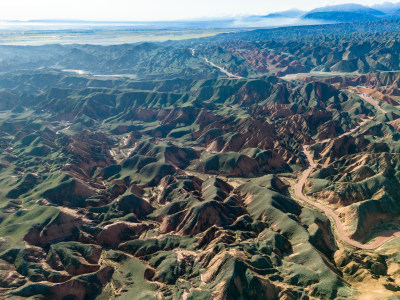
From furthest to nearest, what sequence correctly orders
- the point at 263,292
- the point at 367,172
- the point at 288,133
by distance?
the point at 288,133 → the point at 367,172 → the point at 263,292

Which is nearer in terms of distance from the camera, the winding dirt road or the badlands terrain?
the badlands terrain

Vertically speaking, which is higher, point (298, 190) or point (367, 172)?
point (367, 172)

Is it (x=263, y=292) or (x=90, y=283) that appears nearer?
(x=263, y=292)

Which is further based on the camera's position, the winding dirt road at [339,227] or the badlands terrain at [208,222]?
the winding dirt road at [339,227]

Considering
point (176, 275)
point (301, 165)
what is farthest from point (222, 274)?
point (301, 165)

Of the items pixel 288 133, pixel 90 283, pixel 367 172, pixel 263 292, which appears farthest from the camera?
pixel 288 133

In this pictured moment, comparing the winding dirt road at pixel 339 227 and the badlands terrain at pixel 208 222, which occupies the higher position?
the badlands terrain at pixel 208 222

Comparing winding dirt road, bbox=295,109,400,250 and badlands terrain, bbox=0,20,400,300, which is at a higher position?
badlands terrain, bbox=0,20,400,300

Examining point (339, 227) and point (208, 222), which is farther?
point (339, 227)

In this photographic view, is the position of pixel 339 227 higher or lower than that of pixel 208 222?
lower

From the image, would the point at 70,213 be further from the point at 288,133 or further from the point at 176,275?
the point at 288,133
